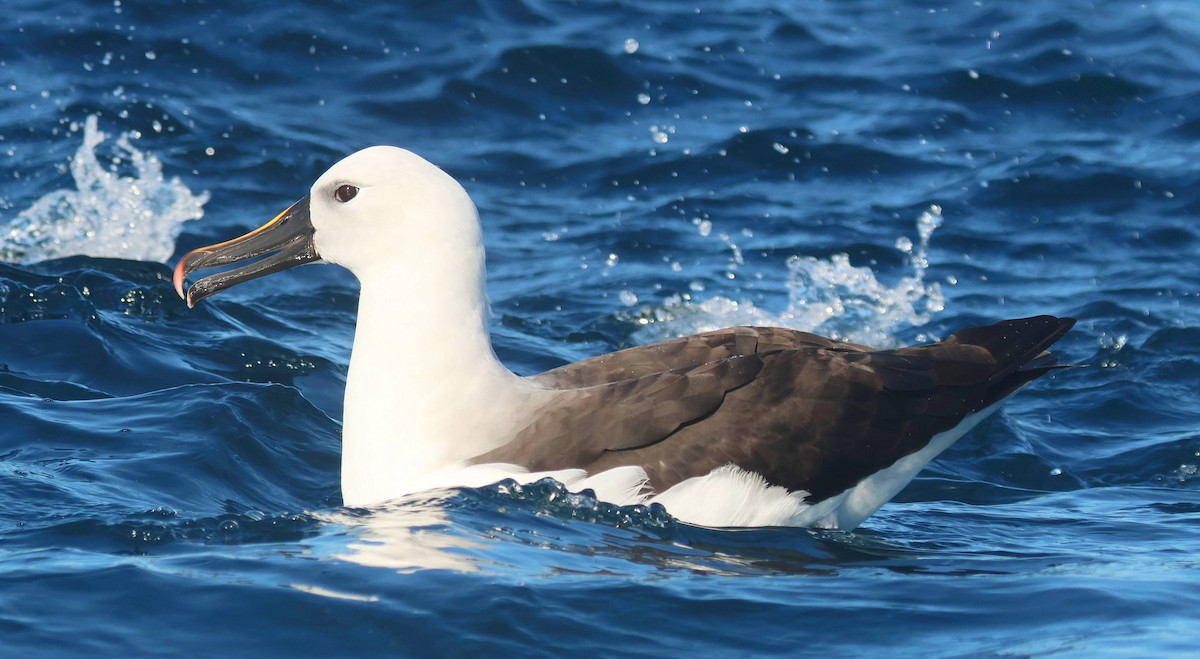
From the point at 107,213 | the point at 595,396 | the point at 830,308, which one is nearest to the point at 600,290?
the point at 830,308

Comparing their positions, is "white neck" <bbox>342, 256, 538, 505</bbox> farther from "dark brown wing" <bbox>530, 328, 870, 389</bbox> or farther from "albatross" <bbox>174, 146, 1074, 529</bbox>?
"dark brown wing" <bbox>530, 328, 870, 389</bbox>

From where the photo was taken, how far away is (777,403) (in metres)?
6.08

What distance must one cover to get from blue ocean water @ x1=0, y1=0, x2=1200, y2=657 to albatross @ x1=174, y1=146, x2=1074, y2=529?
0.16 meters

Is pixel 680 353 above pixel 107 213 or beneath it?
beneath

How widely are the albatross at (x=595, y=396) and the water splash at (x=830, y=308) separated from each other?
3.43 meters

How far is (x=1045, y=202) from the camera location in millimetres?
12289

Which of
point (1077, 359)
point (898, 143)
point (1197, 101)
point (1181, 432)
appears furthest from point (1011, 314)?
point (1197, 101)

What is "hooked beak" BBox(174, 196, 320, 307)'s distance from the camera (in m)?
6.55

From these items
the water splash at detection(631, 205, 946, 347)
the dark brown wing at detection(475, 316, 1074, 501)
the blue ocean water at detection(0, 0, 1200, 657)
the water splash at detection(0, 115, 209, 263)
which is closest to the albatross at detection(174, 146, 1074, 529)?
the dark brown wing at detection(475, 316, 1074, 501)

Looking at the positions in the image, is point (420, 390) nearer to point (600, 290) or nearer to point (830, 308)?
point (600, 290)

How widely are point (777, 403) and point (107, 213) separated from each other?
5.98 meters

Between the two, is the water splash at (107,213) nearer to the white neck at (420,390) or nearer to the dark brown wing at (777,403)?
the white neck at (420,390)

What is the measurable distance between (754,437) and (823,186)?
6.90 m

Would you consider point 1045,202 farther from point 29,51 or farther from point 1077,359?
point 29,51
